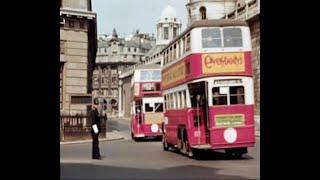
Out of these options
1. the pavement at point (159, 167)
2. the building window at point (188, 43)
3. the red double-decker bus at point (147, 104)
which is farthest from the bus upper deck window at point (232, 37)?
the red double-decker bus at point (147, 104)

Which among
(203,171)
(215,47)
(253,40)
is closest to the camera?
(203,171)

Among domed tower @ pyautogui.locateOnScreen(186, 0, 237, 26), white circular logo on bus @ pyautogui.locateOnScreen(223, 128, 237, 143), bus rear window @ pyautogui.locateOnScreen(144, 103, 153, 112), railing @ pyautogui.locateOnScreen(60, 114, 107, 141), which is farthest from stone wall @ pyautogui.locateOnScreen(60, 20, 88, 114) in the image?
domed tower @ pyautogui.locateOnScreen(186, 0, 237, 26)

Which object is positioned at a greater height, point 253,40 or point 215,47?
point 253,40

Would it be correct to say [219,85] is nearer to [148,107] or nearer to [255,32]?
[148,107]

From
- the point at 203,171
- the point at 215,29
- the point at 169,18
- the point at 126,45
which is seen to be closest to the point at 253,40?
the point at 215,29

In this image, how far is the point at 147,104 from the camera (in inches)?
1262

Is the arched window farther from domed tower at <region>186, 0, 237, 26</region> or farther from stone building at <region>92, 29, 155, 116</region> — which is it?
stone building at <region>92, 29, 155, 116</region>

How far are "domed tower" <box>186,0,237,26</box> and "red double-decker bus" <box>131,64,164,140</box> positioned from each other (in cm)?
3401

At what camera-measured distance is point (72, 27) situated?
30.1m

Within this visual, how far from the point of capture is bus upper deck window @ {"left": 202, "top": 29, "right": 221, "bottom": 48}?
1822cm

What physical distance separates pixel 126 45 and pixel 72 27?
116 metres
